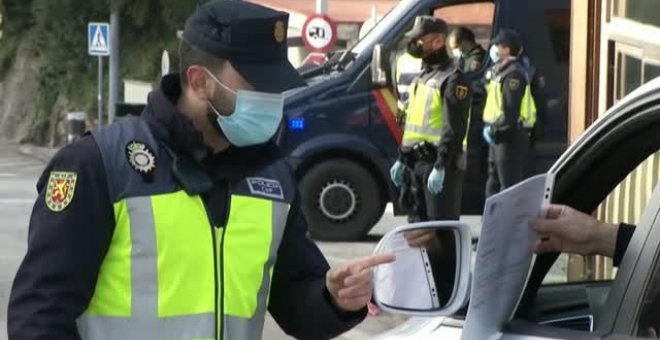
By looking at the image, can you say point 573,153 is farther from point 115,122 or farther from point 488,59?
point 488,59

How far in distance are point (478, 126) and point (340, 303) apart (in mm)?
10408

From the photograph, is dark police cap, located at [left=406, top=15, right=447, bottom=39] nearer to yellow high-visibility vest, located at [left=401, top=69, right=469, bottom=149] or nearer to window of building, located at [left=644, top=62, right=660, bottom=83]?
yellow high-visibility vest, located at [left=401, top=69, right=469, bottom=149]

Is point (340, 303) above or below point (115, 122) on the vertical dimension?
below

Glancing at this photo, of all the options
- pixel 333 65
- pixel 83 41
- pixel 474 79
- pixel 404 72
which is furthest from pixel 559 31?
pixel 83 41

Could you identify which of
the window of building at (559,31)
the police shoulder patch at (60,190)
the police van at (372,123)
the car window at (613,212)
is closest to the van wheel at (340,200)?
the police van at (372,123)

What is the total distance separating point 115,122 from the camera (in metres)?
3.08

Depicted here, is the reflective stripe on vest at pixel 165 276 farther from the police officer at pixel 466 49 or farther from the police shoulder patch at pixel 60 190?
the police officer at pixel 466 49

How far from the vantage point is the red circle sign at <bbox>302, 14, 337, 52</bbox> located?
823 inches

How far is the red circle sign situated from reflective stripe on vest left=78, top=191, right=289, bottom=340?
1789cm

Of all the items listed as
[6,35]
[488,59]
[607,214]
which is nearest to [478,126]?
[488,59]

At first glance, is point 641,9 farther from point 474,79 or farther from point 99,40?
point 99,40

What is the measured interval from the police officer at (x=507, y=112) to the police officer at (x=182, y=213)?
962cm

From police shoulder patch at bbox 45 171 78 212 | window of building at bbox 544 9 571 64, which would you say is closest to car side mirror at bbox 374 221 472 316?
police shoulder patch at bbox 45 171 78 212

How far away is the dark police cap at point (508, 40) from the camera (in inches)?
501
